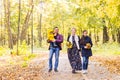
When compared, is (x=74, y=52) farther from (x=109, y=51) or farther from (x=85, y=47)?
(x=109, y=51)

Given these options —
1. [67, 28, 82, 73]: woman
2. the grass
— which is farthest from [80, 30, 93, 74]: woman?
the grass

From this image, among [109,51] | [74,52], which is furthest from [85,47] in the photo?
[109,51]

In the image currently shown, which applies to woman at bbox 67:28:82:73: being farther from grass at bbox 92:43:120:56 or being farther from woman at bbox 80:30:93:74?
grass at bbox 92:43:120:56

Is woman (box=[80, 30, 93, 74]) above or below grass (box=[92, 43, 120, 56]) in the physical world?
above

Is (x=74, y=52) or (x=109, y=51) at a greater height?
(x=74, y=52)

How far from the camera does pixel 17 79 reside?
48.6 feet

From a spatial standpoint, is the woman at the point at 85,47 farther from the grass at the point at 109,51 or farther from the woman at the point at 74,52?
the grass at the point at 109,51

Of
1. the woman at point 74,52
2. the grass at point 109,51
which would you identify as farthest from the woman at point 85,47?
the grass at point 109,51

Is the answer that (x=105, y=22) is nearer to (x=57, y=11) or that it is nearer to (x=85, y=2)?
(x=57, y=11)

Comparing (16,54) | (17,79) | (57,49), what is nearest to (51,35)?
(57,49)

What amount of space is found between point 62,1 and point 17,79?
37.3 metres

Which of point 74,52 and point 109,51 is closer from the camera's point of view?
point 74,52

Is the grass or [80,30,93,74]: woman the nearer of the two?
[80,30,93,74]: woman

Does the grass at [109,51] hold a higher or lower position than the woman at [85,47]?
lower
